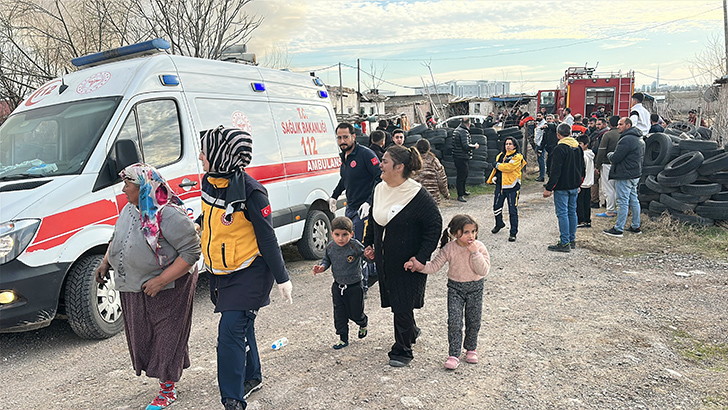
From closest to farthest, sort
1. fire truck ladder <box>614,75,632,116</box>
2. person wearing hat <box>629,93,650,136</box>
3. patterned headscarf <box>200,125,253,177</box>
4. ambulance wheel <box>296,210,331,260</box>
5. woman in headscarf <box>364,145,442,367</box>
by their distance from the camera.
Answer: patterned headscarf <box>200,125,253,177</box> < woman in headscarf <box>364,145,442,367</box> < ambulance wheel <box>296,210,331,260</box> < person wearing hat <box>629,93,650,136</box> < fire truck ladder <box>614,75,632,116</box>

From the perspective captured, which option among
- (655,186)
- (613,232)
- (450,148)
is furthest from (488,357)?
(450,148)

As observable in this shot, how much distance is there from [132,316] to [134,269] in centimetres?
32

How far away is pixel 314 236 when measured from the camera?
7.07 meters

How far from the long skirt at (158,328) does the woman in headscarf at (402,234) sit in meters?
1.42

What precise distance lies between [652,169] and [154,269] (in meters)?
8.18

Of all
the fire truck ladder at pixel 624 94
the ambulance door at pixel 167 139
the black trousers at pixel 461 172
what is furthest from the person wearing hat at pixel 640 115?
the fire truck ladder at pixel 624 94

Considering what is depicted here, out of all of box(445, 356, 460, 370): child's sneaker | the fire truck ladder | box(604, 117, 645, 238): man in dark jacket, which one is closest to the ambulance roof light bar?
box(445, 356, 460, 370): child's sneaker

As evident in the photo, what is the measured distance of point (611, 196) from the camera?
9.48m

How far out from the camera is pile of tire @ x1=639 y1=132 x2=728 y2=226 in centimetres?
742

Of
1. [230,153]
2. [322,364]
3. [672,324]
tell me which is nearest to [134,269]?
[230,153]

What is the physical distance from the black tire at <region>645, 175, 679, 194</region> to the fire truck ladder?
536 inches

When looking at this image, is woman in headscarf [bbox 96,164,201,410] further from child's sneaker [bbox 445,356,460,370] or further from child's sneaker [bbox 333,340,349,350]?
child's sneaker [bbox 445,356,460,370]

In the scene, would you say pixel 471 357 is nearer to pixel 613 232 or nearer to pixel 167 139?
pixel 167 139

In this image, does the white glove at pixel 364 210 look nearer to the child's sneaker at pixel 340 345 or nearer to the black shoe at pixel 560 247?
the child's sneaker at pixel 340 345
